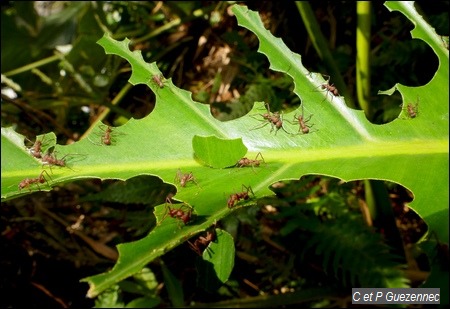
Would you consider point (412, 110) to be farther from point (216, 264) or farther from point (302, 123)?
point (216, 264)

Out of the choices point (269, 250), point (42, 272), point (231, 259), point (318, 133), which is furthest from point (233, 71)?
point (231, 259)

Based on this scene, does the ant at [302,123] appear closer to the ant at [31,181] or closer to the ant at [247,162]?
the ant at [247,162]

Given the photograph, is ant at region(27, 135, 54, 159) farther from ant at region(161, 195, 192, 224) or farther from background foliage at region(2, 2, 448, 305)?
background foliage at region(2, 2, 448, 305)

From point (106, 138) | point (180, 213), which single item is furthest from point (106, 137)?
point (180, 213)

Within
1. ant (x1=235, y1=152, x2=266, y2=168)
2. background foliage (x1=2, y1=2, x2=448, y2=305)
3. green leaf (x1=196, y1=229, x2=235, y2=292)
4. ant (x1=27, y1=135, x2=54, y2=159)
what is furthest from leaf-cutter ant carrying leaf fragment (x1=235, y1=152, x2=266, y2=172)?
background foliage (x1=2, y1=2, x2=448, y2=305)

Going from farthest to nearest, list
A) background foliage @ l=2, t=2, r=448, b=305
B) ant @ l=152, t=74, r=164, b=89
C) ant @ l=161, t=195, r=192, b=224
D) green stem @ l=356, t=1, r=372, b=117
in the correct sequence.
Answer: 1. background foliage @ l=2, t=2, r=448, b=305
2. green stem @ l=356, t=1, r=372, b=117
3. ant @ l=152, t=74, r=164, b=89
4. ant @ l=161, t=195, r=192, b=224

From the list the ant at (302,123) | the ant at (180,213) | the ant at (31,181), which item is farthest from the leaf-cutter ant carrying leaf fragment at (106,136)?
the ant at (302,123)
